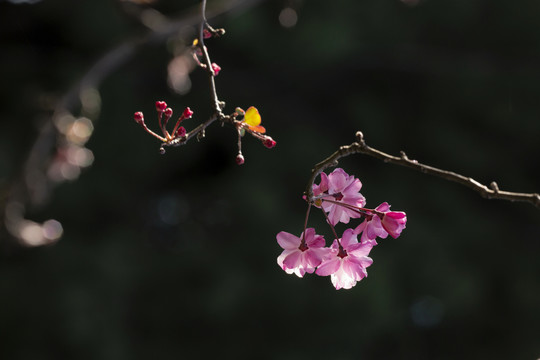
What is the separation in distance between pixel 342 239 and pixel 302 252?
48 mm

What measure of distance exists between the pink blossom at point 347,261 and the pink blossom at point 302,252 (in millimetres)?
15

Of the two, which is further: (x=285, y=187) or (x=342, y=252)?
(x=285, y=187)

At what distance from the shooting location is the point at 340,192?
68 cm

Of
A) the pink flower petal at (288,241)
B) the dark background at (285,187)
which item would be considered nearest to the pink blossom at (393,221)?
the pink flower petal at (288,241)

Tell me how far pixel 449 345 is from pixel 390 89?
169 centimetres

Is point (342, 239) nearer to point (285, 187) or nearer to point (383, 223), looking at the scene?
point (383, 223)

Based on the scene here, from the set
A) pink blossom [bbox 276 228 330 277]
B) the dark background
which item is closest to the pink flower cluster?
pink blossom [bbox 276 228 330 277]

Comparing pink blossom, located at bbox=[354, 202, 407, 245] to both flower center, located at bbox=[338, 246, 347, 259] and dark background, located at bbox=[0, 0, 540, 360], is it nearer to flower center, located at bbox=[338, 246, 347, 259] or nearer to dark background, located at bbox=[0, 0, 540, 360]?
flower center, located at bbox=[338, 246, 347, 259]

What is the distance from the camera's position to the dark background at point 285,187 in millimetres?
3367

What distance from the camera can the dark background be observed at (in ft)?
11.0

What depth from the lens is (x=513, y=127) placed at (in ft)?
12.7

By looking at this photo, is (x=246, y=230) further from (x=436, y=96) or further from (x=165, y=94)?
(x=436, y=96)

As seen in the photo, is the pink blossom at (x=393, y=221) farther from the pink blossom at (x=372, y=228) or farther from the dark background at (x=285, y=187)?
the dark background at (x=285, y=187)

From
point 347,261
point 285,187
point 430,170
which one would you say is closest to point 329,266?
point 347,261
